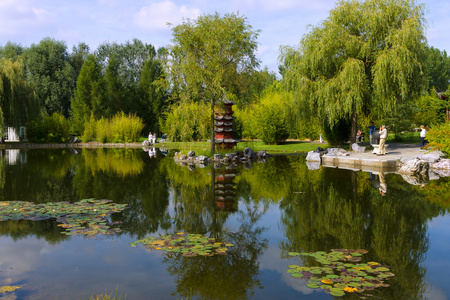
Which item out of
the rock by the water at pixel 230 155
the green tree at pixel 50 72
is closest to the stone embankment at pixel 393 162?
the rock by the water at pixel 230 155

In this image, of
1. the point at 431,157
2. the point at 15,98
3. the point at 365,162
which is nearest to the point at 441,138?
the point at 431,157

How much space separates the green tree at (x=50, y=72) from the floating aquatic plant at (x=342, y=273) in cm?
4839

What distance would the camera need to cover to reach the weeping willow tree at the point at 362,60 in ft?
63.5

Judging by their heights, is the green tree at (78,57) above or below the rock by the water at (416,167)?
above

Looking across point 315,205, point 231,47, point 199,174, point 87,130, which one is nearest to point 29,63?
point 87,130

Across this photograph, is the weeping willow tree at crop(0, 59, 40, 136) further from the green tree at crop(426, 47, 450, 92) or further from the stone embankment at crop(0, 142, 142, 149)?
the green tree at crop(426, 47, 450, 92)

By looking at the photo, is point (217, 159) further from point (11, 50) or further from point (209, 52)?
point (11, 50)

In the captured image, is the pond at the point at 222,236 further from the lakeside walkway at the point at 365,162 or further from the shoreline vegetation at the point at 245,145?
the shoreline vegetation at the point at 245,145

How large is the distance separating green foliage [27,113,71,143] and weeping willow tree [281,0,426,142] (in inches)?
1052

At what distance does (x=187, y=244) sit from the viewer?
5949mm

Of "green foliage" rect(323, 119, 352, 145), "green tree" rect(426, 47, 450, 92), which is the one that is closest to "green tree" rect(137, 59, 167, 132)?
"green foliage" rect(323, 119, 352, 145)

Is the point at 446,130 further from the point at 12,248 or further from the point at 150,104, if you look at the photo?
the point at 150,104

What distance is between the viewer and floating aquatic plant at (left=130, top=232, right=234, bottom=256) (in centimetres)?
561

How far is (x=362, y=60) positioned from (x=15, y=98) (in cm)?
2839
